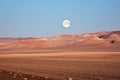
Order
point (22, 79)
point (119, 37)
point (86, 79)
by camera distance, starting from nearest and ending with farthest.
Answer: point (22, 79), point (86, 79), point (119, 37)

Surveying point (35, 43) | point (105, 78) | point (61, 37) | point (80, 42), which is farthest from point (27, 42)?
point (105, 78)

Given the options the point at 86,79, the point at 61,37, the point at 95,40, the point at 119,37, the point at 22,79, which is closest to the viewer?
the point at 22,79

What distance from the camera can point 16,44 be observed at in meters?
155

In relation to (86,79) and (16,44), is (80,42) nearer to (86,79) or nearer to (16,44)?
(16,44)

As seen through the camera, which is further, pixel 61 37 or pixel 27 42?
pixel 61 37

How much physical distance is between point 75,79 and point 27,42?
5359 inches

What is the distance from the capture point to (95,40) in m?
145

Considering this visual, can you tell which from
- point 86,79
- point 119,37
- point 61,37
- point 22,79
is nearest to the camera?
point 22,79

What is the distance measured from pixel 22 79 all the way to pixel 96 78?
483 centimetres

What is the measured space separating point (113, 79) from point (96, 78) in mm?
1041

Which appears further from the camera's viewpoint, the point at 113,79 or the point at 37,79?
the point at 113,79

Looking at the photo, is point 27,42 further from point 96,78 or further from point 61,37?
point 96,78

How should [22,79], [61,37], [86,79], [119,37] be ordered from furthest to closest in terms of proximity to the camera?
1. [61,37]
2. [119,37]
3. [86,79]
4. [22,79]

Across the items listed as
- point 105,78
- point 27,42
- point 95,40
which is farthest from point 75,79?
point 27,42
